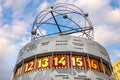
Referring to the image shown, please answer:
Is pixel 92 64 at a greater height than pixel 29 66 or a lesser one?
lesser

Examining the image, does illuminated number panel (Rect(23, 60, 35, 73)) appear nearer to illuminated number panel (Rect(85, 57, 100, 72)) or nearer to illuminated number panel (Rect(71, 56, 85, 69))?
illuminated number panel (Rect(71, 56, 85, 69))

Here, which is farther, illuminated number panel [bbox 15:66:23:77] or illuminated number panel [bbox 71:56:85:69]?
illuminated number panel [bbox 15:66:23:77]

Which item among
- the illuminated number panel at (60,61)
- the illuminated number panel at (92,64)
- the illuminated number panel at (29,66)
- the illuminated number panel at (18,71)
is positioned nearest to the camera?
the illuminated number panel at (60,61)

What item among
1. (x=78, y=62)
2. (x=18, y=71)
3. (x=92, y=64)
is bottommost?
(x=78, y=62)

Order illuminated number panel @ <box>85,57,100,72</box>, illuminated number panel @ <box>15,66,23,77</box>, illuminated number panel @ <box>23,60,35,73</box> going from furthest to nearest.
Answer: illuminated number panel @ <box>15,66,23,77</box>, illuminated number panel @ <box>23,60,35,73</box>, illuminated number panel @ <box>85,57,100,72</box>

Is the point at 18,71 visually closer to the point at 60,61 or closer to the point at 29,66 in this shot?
the point at 29,66

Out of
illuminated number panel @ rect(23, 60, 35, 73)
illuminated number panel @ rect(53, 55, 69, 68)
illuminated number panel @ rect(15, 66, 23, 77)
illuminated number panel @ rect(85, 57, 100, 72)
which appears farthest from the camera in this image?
illuminated number panel @ rect(15, 66, 23, 77)

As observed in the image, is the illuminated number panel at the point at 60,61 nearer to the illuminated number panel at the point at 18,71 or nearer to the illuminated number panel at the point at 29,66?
the illuminated number panel at the point at 29,66

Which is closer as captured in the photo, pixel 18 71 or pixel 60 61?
pixel 60 61

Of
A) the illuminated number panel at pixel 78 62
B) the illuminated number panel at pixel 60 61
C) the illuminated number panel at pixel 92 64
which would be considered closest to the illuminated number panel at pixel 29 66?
the illuminated number panel at pixel 60 61

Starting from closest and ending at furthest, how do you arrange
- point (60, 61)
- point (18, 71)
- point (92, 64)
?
point (60, 61) < point (92, 64) < point (18, 71)

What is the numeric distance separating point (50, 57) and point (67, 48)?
1887mm

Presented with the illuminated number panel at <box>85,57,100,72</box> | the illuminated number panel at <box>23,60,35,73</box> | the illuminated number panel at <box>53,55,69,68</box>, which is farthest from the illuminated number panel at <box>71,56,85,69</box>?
the illuminated number panel at <box>23,60,35,73</box>

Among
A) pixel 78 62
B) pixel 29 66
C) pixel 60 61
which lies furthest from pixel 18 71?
pixel 78 62
